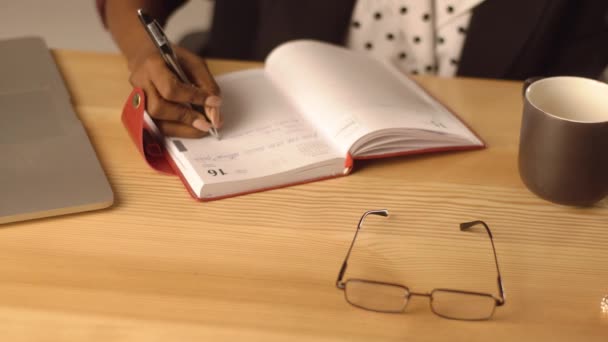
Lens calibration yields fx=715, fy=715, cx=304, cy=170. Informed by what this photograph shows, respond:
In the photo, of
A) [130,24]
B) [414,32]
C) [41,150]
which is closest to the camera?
[41,150]

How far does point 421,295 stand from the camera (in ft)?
2.27

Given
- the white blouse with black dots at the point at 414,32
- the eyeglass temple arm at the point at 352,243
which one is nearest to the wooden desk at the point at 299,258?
the eyeglass temple arm at the point at 352,243

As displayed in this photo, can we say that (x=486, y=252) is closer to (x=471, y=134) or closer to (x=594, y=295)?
(x=594, y=295)

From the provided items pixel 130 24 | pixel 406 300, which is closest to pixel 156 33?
pixel 130 24

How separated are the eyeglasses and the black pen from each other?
0.31 metres

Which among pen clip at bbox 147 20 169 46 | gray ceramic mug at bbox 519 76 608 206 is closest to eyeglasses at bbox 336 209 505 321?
gray ceramic mug at bbox 519 76 608 206

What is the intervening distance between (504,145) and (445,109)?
0.10m

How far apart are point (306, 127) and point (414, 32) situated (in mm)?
417

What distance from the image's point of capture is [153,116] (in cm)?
90

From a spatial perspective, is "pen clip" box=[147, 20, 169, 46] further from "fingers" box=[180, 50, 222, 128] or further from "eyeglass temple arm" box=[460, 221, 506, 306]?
"eyeglass temple arm" box=[460, 221, 506, 306]

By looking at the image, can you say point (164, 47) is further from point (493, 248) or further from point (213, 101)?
point (493, 248)

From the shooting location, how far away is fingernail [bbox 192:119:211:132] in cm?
89

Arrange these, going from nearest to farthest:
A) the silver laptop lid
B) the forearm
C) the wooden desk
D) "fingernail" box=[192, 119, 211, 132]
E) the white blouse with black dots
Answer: the wooden desk < the silver laptop lid < "fingernail" box=[192, 119, 211, 132] < the forearm < the white blouse with black dots

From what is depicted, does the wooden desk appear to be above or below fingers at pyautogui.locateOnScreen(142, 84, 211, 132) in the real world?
below
